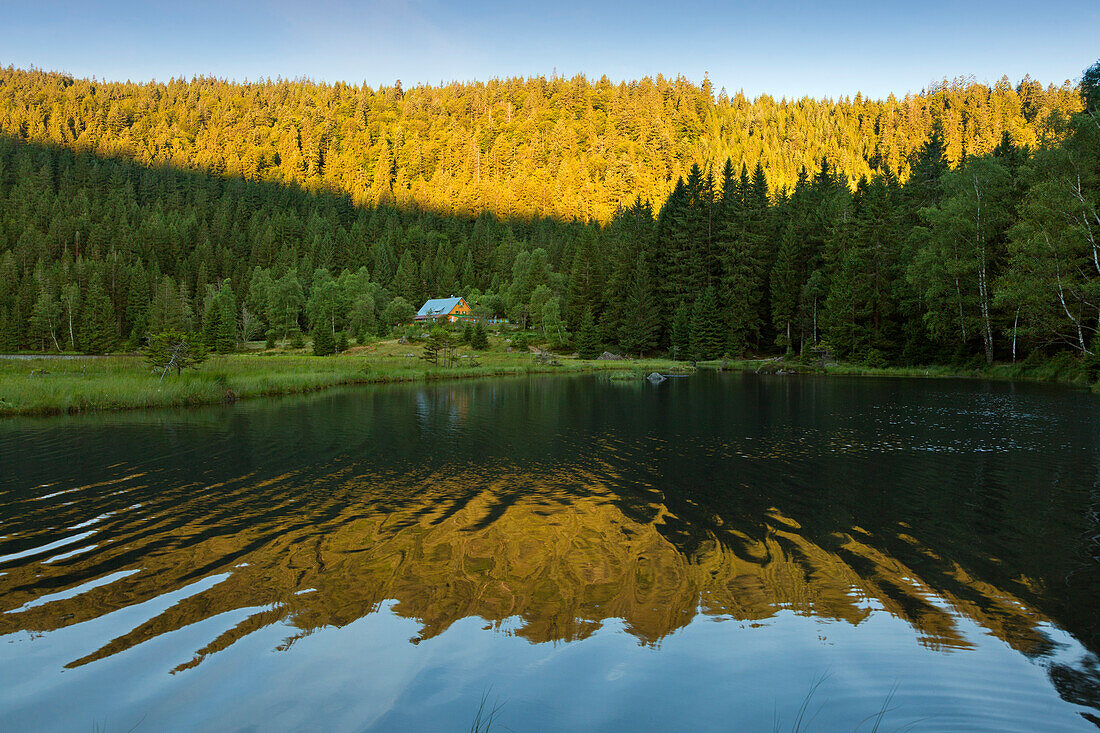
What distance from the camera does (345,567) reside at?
25.4 ft

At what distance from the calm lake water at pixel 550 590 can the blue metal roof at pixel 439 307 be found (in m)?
93.4

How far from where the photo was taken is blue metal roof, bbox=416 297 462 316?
108 m

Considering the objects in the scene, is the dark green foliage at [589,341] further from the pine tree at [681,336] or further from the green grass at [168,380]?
the green grass at [168,380]

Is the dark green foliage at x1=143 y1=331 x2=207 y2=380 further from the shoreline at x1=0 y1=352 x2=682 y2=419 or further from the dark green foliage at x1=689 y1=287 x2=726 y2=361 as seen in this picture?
the dark green foliage at x1=689 y1=287 x2=726 y2=361

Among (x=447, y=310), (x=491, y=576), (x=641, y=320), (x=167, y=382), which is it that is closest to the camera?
(x=491, y=576)

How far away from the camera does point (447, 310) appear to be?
108250 millimetres

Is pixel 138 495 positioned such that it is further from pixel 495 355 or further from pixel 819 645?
pixel 495 355

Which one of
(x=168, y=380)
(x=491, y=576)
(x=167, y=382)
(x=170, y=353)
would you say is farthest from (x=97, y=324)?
(x=491, y=576)

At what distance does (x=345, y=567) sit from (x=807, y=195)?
3585 inches

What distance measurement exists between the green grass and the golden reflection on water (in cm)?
2049

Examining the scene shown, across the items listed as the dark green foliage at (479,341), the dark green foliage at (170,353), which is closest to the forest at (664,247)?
the dark green foliage at (170,353)

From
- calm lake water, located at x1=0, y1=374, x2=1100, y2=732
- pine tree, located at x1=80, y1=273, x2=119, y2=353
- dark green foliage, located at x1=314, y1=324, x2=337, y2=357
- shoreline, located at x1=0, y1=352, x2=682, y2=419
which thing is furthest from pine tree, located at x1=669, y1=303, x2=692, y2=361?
pine tree, located at x1=80, y1=273, x2=119, y2=353

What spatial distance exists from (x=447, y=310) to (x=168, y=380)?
3096 inches

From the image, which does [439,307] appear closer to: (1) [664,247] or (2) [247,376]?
(1) [664,247]
